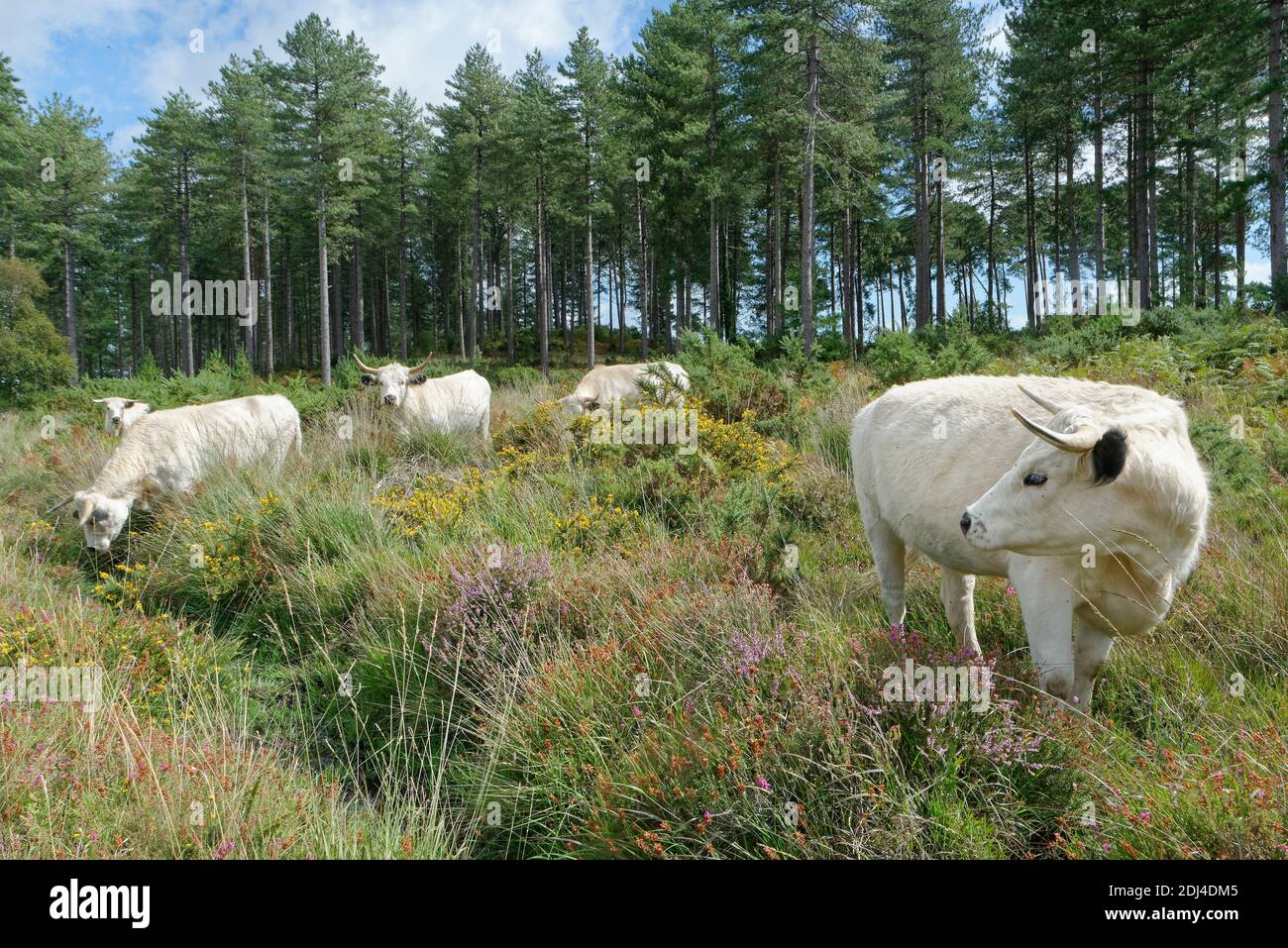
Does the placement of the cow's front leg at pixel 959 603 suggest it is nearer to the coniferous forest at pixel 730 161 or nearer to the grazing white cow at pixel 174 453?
the grazing white cow at pixel 174 453

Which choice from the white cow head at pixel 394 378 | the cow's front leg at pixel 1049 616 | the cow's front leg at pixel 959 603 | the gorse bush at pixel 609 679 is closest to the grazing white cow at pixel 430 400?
the white cow head at pixel 394 378

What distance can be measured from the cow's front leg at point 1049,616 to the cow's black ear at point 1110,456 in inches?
17.7

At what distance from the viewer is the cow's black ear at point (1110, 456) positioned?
2688mm

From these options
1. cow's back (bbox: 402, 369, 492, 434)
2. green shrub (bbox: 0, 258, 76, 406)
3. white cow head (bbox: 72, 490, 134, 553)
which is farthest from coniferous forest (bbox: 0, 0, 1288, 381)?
white cow head (bbox: 72, 490, 134, 553)

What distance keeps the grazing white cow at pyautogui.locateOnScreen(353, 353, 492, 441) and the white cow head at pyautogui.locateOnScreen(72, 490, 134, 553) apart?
12.4 feet

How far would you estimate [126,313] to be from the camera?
56594 mm

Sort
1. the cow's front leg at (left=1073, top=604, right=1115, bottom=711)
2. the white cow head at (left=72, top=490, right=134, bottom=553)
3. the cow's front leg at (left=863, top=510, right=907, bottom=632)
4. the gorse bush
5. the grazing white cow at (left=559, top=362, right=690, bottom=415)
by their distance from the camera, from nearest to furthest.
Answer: the gorse bush → the cow's front leg at (left=1073, top=604, right=1115, bottom=711) → the cow's front leg at (left=863, top=510, right=907, bottom=632) → the white cow head at (left=72, top=490, right=134, bottom=553) → the grazing white cow at (left=559, top=362, right=690, bottom=415)

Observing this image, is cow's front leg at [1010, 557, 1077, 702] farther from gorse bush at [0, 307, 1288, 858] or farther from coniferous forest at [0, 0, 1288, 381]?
coniferous forest at [0, 0, 1288, 381]

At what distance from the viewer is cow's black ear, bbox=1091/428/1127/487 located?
8.82 feet

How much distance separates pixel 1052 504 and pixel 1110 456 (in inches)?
12.3

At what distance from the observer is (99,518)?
24.6 ft

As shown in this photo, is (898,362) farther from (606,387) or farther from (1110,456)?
(1110,456)

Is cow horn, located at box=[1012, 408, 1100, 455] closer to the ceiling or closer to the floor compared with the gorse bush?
closer to the ceiling

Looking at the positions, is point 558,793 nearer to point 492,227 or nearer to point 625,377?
point 625,377
